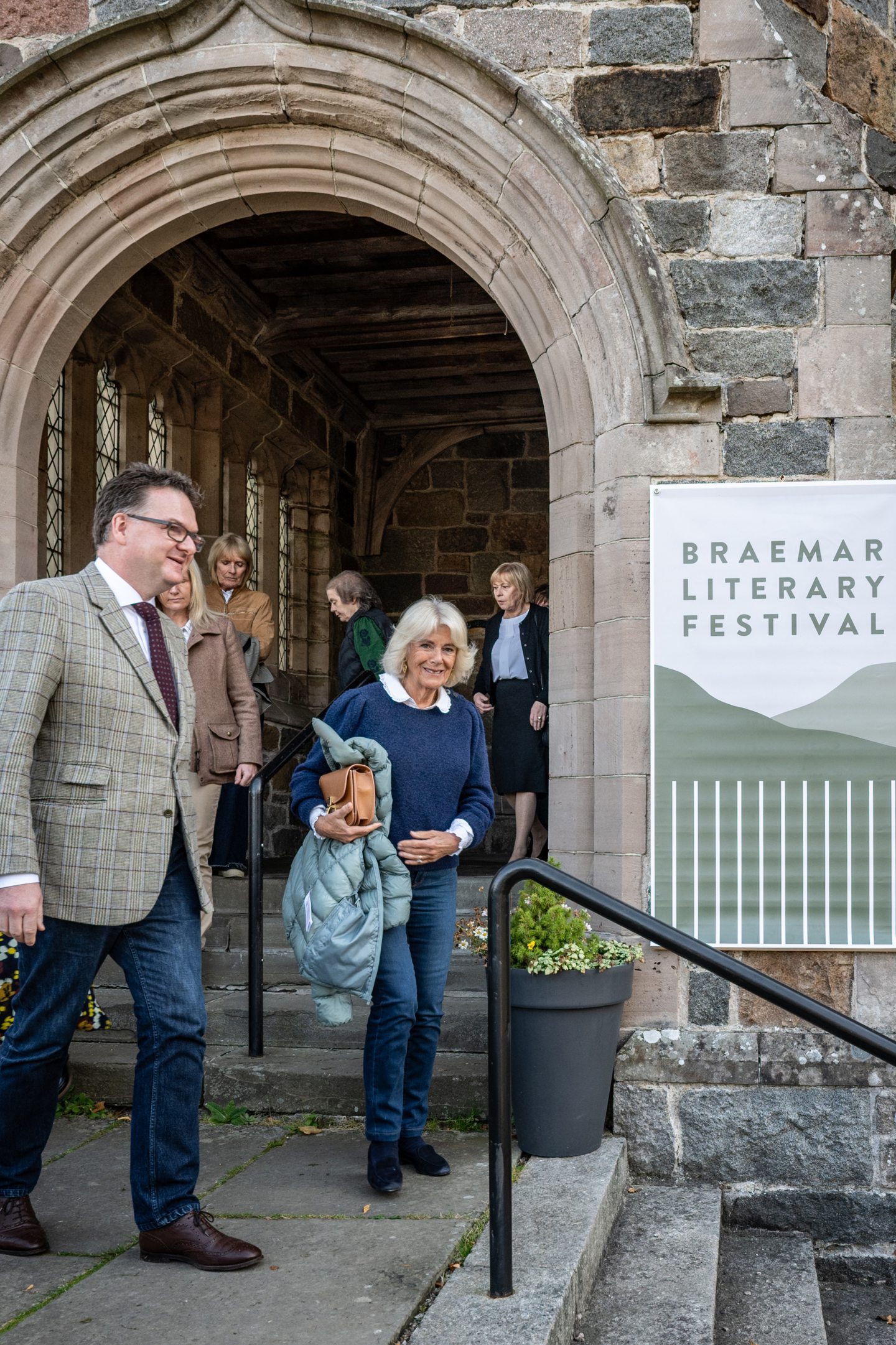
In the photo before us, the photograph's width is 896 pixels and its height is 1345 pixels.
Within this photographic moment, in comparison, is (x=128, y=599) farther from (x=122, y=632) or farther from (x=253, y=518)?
(x=253, y=518)

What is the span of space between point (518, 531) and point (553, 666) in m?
5.82

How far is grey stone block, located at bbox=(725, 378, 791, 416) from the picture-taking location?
167 inches

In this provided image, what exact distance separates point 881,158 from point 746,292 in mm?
656

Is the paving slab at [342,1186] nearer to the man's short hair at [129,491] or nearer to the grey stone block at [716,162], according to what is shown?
the man's short hair at [129,491]

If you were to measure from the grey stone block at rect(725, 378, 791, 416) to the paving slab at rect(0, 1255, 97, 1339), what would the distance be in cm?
307

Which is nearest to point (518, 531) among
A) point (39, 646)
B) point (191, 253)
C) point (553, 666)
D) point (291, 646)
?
point (291, 646)

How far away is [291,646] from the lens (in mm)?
9438

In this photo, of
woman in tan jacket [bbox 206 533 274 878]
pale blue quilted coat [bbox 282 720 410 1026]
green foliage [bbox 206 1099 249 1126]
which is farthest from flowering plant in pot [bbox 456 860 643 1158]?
woman in tan jacket [bbox 206 533 274 878]

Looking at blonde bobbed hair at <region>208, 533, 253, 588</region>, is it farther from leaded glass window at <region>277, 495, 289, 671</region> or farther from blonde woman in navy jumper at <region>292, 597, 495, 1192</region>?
leaded glass window at <region>277, 495, 289, 671</region>

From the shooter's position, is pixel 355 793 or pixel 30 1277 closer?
pixel 30 1277

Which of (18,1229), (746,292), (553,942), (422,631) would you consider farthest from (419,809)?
(746,292)

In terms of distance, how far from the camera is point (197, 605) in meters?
4.98

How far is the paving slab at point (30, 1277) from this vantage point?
8.63 feet

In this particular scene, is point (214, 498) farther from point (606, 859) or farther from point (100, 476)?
point (606, 859)
